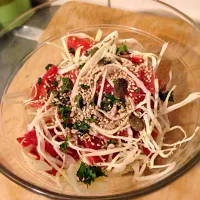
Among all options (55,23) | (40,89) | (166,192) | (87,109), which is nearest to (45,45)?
(55,23)

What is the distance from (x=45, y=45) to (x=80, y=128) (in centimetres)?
32

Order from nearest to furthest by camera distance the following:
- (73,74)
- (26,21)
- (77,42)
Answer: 1. (73,74)
2. (77,42)
3. (26,21)

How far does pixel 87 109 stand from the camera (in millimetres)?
826

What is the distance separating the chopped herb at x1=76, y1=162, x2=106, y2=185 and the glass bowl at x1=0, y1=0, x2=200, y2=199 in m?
0.02

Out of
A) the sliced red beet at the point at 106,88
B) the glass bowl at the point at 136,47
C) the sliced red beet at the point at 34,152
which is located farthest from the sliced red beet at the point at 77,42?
the sliced red beet at the point at 34,152

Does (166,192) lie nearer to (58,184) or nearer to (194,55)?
(58,184)

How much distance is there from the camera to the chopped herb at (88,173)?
2.57 ft

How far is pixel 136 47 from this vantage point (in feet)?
3.34

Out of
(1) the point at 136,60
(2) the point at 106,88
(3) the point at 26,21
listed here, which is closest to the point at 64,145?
(2) the point at 106,88

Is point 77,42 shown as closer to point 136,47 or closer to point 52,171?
point 136,47

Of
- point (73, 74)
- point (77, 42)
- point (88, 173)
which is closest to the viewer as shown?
point (88, 173)

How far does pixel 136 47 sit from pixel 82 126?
0.29 metres

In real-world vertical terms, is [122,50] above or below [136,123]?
above

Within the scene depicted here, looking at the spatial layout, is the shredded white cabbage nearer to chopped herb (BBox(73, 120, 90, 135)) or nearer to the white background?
chopped herb (BBox(73, 120, 90, 135))
